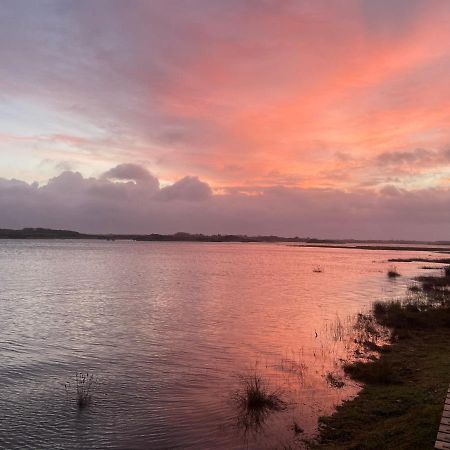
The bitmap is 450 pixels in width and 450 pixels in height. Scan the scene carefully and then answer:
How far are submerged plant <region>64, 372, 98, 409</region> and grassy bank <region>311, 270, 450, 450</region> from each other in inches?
334

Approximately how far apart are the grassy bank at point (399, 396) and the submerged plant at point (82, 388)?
850 cm

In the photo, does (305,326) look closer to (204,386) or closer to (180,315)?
(180,315)

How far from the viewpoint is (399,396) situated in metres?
15.6

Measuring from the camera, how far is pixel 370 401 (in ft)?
51.1

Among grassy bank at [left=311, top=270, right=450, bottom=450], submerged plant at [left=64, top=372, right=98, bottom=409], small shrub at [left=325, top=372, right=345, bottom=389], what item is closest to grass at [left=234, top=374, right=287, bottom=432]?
grassy bank at [left=311, top=270, right=450, bottom=450]

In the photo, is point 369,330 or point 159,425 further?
point 369,330

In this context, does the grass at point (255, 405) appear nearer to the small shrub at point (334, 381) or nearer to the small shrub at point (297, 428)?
the small shrub at point (297, 428)

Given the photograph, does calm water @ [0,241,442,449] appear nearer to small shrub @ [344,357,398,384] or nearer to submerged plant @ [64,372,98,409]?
submerged plant @ [64,372,98,409]

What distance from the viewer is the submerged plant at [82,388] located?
52.9 feet

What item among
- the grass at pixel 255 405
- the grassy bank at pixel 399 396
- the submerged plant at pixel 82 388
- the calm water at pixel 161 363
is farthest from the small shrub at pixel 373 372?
the submerged plant at pixel 82 388

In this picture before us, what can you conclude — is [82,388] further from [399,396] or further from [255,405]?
[399,396]

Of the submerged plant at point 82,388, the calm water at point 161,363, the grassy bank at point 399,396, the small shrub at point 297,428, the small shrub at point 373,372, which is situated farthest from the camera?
the small shrub at point 373,372

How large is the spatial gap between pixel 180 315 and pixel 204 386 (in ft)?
56.8

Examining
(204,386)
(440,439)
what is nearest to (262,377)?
(204,386)
